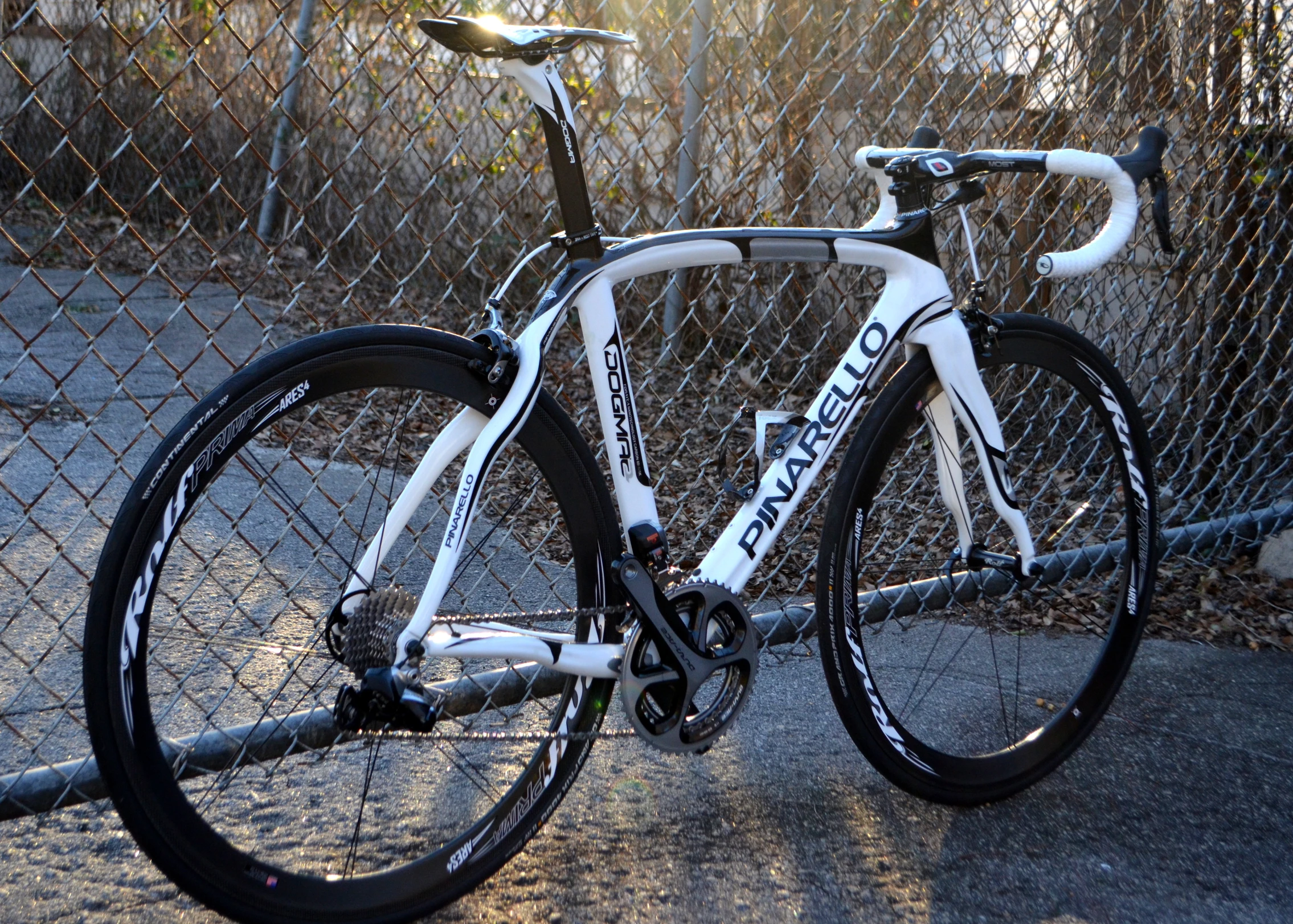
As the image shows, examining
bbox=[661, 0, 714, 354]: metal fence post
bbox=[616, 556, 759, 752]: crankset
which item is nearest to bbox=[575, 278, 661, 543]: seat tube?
bbox=[616, 556, 759, 752]: crankset

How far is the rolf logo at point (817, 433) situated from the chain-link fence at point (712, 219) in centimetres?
85

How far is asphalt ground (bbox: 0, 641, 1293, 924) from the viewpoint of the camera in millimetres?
2031

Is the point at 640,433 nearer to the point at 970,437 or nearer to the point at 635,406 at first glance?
the point at 635,406

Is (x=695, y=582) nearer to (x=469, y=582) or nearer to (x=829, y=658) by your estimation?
(x=829, y=658)

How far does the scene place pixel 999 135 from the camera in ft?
11.8

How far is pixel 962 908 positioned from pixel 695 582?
817 mm

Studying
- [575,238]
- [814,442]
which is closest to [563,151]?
[575,238]

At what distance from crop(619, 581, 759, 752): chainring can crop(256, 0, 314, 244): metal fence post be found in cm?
114

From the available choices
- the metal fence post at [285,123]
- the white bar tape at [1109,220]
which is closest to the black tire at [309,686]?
the metal fence post at [285,123]

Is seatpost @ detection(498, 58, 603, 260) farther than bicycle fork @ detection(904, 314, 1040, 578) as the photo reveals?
No

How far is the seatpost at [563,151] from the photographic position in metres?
1.83

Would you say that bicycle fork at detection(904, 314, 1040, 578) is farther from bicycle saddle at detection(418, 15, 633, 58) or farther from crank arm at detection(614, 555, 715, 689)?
bicycle saddle at detection(418, 15, 633, 58)

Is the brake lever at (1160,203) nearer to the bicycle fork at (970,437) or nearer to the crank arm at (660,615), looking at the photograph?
the bicycle fork at (970,437)

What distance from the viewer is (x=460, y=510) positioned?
1789mm
